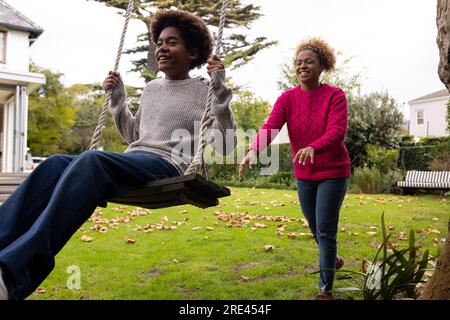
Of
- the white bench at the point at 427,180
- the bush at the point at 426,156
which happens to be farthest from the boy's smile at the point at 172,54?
the bush at the point at 426,156

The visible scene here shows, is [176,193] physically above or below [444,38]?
below

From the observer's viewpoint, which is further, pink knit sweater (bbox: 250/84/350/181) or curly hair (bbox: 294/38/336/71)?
curly hair (bbox: 294/38/336/71)

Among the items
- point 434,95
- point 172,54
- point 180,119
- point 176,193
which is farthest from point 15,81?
point 434,95

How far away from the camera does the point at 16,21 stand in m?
12.9

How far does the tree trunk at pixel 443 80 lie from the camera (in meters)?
2.04

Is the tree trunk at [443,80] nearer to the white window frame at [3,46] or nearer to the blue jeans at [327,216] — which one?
the blue jeans at [327,216]

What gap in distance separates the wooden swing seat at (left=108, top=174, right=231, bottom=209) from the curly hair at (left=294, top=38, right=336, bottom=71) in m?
1.14

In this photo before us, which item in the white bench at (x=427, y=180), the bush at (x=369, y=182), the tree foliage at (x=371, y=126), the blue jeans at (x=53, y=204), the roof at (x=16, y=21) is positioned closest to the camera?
the blue jeans at (x=53, y=204)

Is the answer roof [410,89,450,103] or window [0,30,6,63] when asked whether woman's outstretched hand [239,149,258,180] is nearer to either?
window [0,30,6,63]

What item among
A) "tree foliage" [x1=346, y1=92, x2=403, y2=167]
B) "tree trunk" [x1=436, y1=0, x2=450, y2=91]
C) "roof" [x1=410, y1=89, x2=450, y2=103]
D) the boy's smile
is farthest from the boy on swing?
"roof" [x1=410, y1=89, x2=450, y2=103]

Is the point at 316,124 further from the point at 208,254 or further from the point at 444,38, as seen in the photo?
the point at 208,254

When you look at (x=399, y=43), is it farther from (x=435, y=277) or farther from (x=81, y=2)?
(x=435, y=277)

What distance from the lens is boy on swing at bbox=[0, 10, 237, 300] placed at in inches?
60.5

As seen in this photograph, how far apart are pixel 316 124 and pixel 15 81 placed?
11158mm
